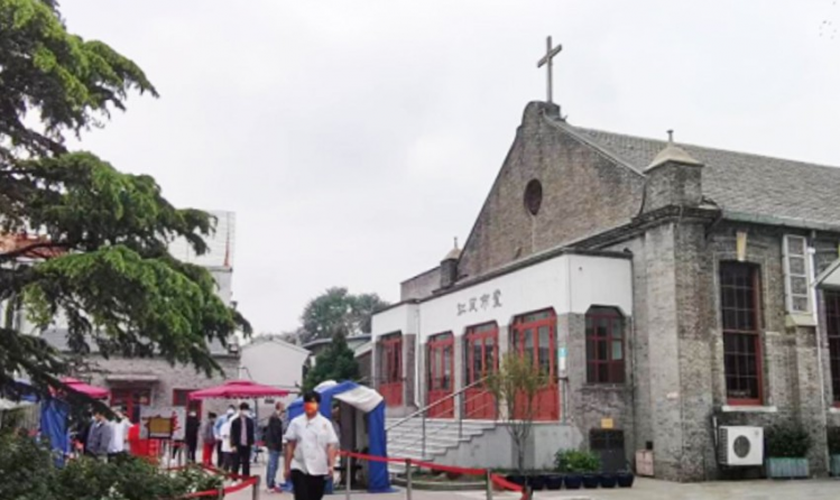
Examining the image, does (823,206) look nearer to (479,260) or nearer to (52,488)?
(479,260)

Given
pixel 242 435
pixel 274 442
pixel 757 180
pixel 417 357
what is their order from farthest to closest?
pixel 417 357 → pixel 757 180 → pixel 242 435 → pixel 274 442

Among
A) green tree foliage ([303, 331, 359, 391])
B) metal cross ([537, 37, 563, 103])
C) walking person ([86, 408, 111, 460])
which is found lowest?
walking person ([86, 408, 111, 460])

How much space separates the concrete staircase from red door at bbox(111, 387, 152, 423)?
613 inches

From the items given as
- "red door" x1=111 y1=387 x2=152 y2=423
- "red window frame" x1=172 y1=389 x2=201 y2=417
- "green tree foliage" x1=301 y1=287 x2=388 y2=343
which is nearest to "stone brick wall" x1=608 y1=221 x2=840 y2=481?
"red window frame" x1=172 y1=389 x2=201 y2=417

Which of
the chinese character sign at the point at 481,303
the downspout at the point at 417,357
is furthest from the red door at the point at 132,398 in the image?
the chinese character sign at the point at 481,303

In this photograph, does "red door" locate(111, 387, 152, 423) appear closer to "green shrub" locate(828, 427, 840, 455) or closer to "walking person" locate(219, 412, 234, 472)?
"walking person" locate(219, 412, 234, 472)

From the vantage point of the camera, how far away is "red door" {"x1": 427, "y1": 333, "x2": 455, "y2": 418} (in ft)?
84.1

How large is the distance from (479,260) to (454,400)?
6395mm

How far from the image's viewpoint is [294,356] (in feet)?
165

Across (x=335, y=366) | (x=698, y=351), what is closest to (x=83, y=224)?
(x=698, y=351)

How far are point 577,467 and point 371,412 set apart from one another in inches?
180

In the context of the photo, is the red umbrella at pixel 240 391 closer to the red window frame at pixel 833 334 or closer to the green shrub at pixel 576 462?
the green shrub at pixel 576 462

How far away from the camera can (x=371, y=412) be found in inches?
653

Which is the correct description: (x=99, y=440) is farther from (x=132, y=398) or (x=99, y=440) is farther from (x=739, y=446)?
(x=132, y=398)
